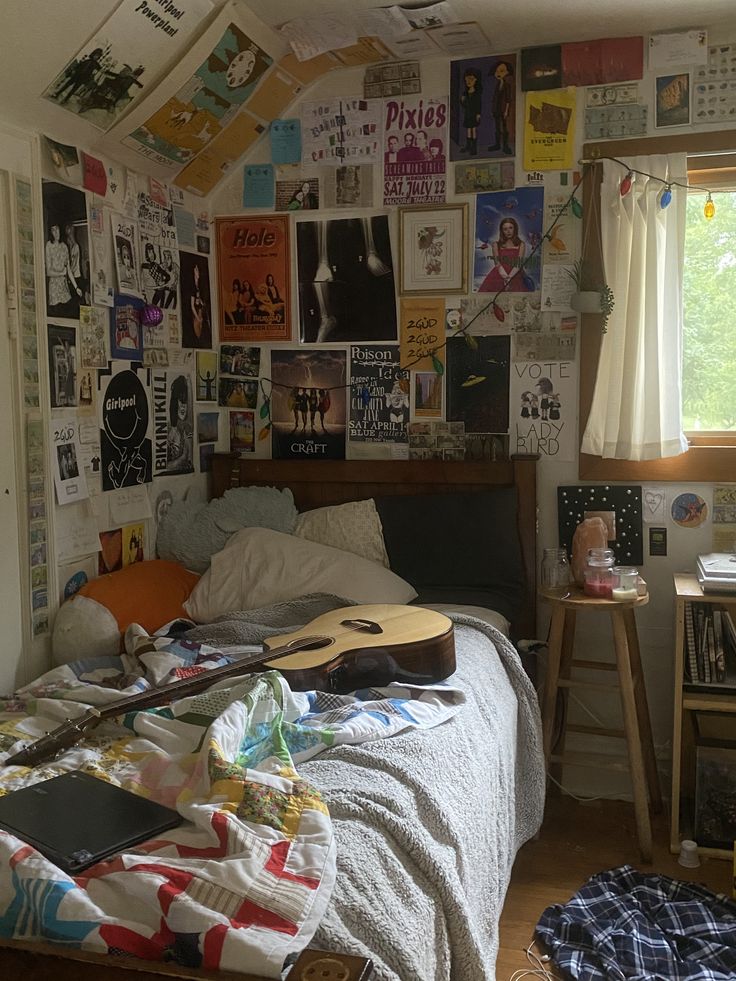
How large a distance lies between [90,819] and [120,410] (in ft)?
5.23

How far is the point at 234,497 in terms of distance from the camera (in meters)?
3.01

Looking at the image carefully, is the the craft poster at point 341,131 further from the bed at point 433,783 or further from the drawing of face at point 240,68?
the bed at point 433,783

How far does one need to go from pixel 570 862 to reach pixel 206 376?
1897mm

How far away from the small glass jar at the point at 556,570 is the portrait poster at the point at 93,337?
55.0 inches

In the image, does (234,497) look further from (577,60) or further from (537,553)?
(577,60)

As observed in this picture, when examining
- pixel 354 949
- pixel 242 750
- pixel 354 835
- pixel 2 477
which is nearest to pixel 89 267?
pixel 2 477

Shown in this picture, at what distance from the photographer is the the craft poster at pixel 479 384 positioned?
298cm

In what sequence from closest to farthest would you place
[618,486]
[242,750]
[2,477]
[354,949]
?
[354,949] → [242,750] → [2,477] → [618,486]

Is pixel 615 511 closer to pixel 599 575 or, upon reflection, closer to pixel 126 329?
pixel 599 575

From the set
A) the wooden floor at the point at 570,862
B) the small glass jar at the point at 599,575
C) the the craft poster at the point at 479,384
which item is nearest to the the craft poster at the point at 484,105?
the the craft poster at the point at 479,384

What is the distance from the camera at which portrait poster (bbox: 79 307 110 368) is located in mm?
2518

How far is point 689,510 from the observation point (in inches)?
112

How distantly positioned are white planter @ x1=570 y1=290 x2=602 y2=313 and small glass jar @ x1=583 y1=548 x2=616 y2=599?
72 cm

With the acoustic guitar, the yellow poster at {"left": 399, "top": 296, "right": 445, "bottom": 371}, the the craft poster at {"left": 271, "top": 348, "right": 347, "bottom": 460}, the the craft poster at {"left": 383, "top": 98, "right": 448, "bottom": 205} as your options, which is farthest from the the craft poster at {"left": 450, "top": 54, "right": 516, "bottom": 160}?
the acoustic guitar
